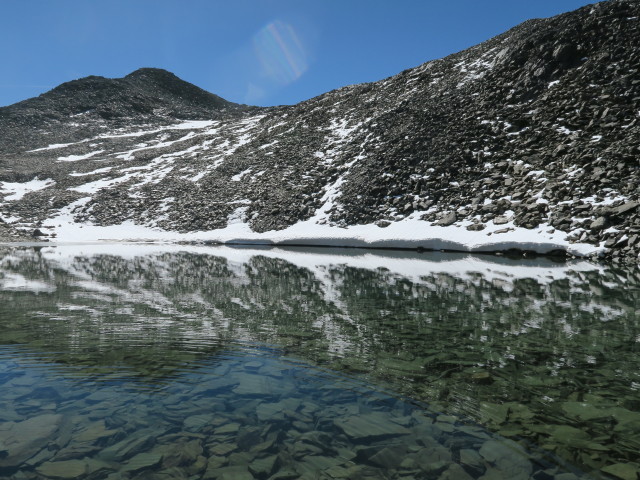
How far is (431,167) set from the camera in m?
34.0

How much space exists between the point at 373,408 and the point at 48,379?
4142mm

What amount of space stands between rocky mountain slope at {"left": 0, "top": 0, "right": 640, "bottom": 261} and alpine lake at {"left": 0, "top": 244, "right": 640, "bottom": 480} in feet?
49.4

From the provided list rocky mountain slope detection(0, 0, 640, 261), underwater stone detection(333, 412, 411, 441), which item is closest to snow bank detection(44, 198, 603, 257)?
rocky mountain slope detection(0, 0, 640, 261)

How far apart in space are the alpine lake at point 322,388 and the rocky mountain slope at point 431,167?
15.1 metres

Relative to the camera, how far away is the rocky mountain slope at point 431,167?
78.9ft

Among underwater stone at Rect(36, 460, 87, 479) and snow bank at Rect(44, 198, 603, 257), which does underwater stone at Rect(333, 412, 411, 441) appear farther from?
snow bank at Rect(44, 198, 603, 257)

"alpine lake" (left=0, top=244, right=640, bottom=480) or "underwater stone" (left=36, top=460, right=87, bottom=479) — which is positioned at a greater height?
"alpine lake" (left=0, top=244, right=640, bottom=480)

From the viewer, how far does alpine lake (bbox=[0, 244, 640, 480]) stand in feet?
10.6

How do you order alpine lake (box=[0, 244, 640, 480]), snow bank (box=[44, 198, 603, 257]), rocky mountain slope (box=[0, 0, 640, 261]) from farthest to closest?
rocky mountain slope (box=[0, 0, 640, 261]), snow bank (box=[44, 198, 603, 257]), alpine lake (box=[0, 244, 640, 480])

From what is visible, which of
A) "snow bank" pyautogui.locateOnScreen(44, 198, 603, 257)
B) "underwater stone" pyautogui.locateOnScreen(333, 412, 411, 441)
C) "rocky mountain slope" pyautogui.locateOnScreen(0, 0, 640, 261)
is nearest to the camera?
"underwater stone" pyautogui.locateOnScreen(333, 412, 411, 441)

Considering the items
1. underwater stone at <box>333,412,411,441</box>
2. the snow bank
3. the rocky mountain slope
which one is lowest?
underwater stone at <box>333,412,411,441</box>

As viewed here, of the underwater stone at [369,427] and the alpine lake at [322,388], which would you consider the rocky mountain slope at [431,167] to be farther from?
the underwater stone at [369,427]

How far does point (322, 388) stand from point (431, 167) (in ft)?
105

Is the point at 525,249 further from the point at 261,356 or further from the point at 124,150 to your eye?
the point at 124,150
